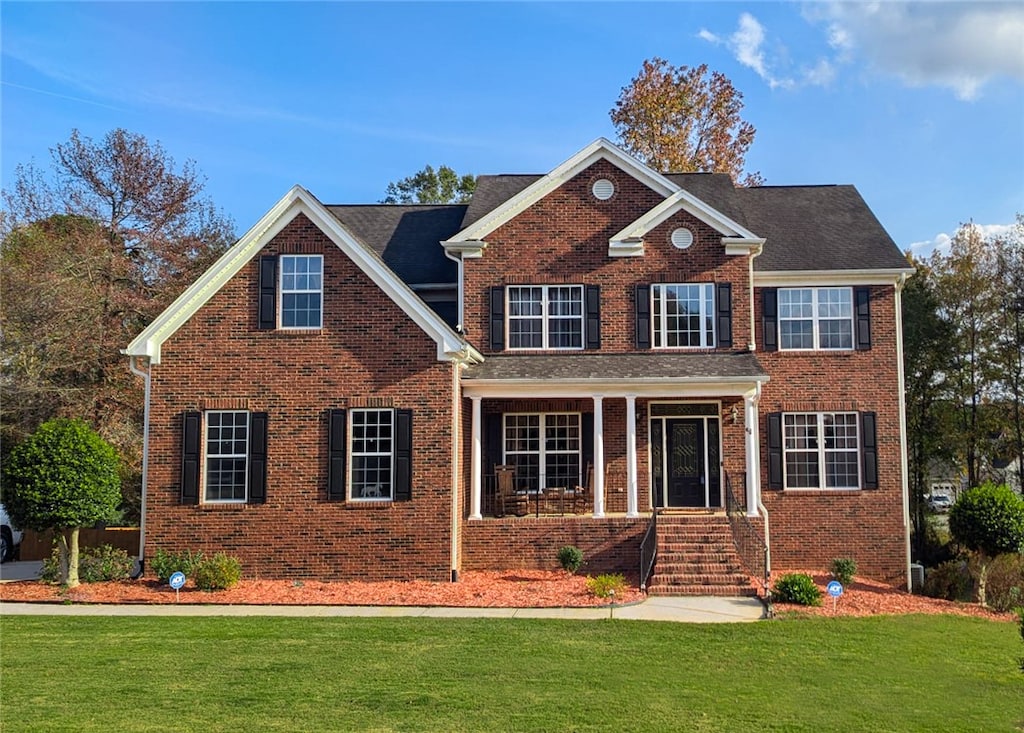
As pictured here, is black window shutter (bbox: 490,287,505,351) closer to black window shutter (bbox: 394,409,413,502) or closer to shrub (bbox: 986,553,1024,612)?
black window shutter (bbox: 394,409,413,502)

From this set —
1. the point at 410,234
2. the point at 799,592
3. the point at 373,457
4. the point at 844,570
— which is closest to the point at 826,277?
the point at 844,570

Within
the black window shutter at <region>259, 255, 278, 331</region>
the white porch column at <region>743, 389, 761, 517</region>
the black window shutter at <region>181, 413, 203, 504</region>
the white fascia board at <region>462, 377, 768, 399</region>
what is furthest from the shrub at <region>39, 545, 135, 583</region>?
the white porch column at <region>743, 389, 761, 517</region>

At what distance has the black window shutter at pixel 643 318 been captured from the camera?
1875 cm

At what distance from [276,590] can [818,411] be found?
11874mm

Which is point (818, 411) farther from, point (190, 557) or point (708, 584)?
point (190, 557)

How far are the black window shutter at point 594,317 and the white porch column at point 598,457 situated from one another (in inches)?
72.2

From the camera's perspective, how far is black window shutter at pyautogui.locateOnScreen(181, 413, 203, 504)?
630 inches

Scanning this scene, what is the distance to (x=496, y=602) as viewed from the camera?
1368cm

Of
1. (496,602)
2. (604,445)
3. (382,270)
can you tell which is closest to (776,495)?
(604,445)

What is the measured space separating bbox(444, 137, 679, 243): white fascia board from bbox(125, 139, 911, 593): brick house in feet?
0.16

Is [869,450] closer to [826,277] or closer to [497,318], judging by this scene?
[826,277]

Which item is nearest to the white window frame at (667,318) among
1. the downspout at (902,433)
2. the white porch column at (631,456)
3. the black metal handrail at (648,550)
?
the white porch column at (631,456)

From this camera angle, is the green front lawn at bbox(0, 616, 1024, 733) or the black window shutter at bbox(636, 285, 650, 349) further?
the black window shutter at bbox(636, 285, 650, 349)

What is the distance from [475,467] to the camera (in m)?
17.3
